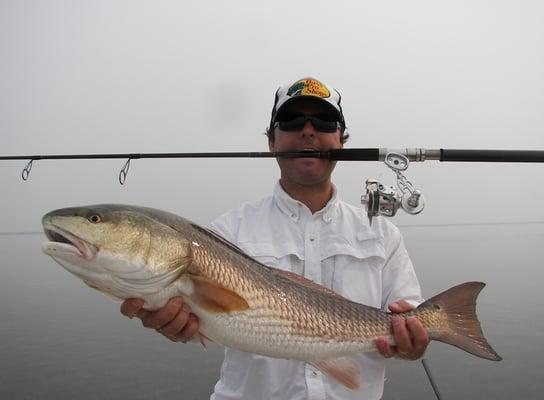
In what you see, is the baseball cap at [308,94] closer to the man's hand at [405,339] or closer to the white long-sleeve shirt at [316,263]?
the white long-sleeve shirt at [316,263]

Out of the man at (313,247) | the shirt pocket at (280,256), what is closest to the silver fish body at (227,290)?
the man at (313,247)

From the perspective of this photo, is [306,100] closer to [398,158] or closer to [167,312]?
[398,158]

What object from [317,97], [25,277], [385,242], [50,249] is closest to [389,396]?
[385,242]

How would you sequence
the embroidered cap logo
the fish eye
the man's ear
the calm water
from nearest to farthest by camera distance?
1. the fish eye
2. the embroidered cap logo
3. the man's ear
4. the calm water

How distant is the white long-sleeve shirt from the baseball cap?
0.74 m

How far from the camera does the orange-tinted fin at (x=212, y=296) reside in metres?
2.55

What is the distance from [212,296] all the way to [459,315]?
6.01 feet

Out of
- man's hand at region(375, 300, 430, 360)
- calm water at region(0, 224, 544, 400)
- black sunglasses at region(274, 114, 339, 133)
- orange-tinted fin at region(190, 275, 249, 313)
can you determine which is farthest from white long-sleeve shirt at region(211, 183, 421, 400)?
calm water at region(0, 224, 544, 400)

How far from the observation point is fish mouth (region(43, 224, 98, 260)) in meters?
2.31

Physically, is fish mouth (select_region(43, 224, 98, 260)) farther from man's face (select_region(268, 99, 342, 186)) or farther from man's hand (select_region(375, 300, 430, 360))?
man's hand (select_region(375, 300, 430, 360))

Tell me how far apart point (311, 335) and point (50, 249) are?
1.71 m

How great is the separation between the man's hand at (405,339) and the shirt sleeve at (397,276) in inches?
17.2

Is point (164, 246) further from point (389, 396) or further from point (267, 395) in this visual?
point (389, 396)

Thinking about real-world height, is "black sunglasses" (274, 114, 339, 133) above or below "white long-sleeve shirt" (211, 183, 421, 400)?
above
